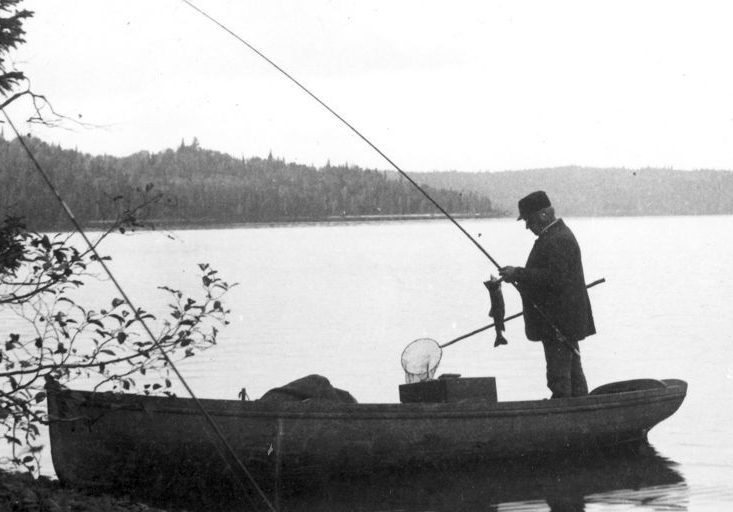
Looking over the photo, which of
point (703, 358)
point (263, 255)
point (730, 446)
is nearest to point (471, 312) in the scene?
point (703, 358)

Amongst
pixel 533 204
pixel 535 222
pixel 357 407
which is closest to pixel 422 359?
pixel 357 407

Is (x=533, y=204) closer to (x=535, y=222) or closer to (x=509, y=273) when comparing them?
(x=535, y=222)

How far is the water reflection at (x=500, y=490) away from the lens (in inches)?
340

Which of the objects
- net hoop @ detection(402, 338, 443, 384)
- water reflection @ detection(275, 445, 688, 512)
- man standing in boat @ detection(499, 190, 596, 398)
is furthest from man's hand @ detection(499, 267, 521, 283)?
water reflection @ detection(275, 445, 688, 512)

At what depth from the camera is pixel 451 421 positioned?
8578mm

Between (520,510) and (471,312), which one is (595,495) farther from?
(471,312)

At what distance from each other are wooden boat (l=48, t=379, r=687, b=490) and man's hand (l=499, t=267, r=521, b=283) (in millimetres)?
985

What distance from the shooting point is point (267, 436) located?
8039 millimetres

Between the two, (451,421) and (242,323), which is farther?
(242,323)

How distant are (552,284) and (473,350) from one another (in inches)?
552

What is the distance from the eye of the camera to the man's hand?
8.48 m

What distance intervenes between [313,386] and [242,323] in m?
20.7

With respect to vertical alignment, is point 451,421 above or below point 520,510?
above

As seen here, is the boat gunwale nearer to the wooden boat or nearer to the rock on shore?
the wooden boat
